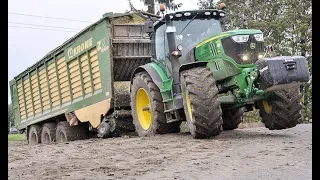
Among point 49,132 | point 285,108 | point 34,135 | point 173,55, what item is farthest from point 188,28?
point 34,135

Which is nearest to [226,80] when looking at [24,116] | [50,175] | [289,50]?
[289,50]

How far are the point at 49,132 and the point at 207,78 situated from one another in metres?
5.31

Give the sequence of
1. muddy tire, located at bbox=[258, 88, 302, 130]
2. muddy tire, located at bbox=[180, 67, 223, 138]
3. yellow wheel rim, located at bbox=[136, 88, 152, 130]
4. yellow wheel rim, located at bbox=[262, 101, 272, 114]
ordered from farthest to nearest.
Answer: yellow wheel rim, located at bbox=[136, 88, 152, 130] → yellow wheel rim, located at bbox=[262, 101, 272, 114] → muddy tire, located at bbox=[258, 88, 302, 130] → muddy tire, located at bbox=[180, 67, 223, 138]

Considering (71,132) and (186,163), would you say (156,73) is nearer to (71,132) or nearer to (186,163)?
(186,163)

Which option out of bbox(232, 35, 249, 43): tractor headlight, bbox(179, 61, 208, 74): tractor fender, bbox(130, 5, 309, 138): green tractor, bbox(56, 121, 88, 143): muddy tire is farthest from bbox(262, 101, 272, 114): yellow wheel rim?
bbox(56, 121, 88, 143): muddy tire

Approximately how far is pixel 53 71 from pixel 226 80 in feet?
13.9

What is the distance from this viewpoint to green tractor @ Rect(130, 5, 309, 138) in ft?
16.9

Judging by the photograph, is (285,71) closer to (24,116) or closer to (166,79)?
(166,79)

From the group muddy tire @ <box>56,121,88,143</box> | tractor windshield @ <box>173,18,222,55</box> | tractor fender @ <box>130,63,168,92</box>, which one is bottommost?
muddy tire @ <box>56,121,88,143</box>

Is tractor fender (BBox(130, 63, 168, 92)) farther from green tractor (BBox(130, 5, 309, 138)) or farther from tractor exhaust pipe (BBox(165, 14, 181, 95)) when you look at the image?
tractor exhaust pipe (BBox(165, 14, 181, 95))

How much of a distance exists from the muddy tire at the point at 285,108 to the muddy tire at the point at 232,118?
4.40 ft

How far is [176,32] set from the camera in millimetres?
6012

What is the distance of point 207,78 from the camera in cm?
528

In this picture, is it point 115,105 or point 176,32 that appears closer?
point 176,32
